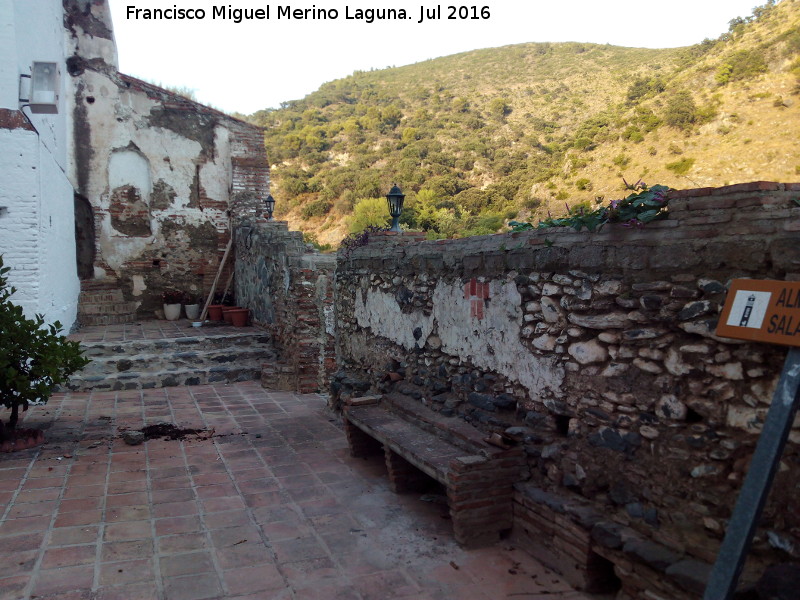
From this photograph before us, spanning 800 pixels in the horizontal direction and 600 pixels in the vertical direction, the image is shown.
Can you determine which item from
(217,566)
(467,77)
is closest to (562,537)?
(217,566)

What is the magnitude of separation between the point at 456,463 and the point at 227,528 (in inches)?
65.9

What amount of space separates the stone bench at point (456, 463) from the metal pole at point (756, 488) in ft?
5.74

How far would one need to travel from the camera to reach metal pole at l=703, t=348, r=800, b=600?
2.05 metres

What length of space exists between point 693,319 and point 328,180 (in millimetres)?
33036

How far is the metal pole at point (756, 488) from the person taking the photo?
6.72 ft

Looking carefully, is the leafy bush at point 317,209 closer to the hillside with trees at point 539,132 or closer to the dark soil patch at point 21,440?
the hillside with trees at point 539,132

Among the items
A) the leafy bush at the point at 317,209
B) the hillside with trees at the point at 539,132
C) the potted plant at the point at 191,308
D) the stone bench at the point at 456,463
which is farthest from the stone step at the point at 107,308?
the leafy bush at the point at 317,209

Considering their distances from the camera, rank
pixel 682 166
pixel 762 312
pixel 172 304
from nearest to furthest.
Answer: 1. pixel 762 312
2. pixel 172 304
3. pixel 682 166

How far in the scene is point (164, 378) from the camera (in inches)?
344

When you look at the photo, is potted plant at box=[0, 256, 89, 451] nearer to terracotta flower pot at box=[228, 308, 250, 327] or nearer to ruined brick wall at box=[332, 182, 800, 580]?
ruined brick wall at box=[332, 182, 800, 580]

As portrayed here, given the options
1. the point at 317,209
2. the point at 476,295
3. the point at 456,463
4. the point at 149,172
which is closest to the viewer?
the point at 456,463

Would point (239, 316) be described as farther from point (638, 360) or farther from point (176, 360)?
point (638, 360)

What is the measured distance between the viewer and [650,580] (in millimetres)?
2811

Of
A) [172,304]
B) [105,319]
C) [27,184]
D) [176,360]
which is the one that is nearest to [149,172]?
[172,304]
